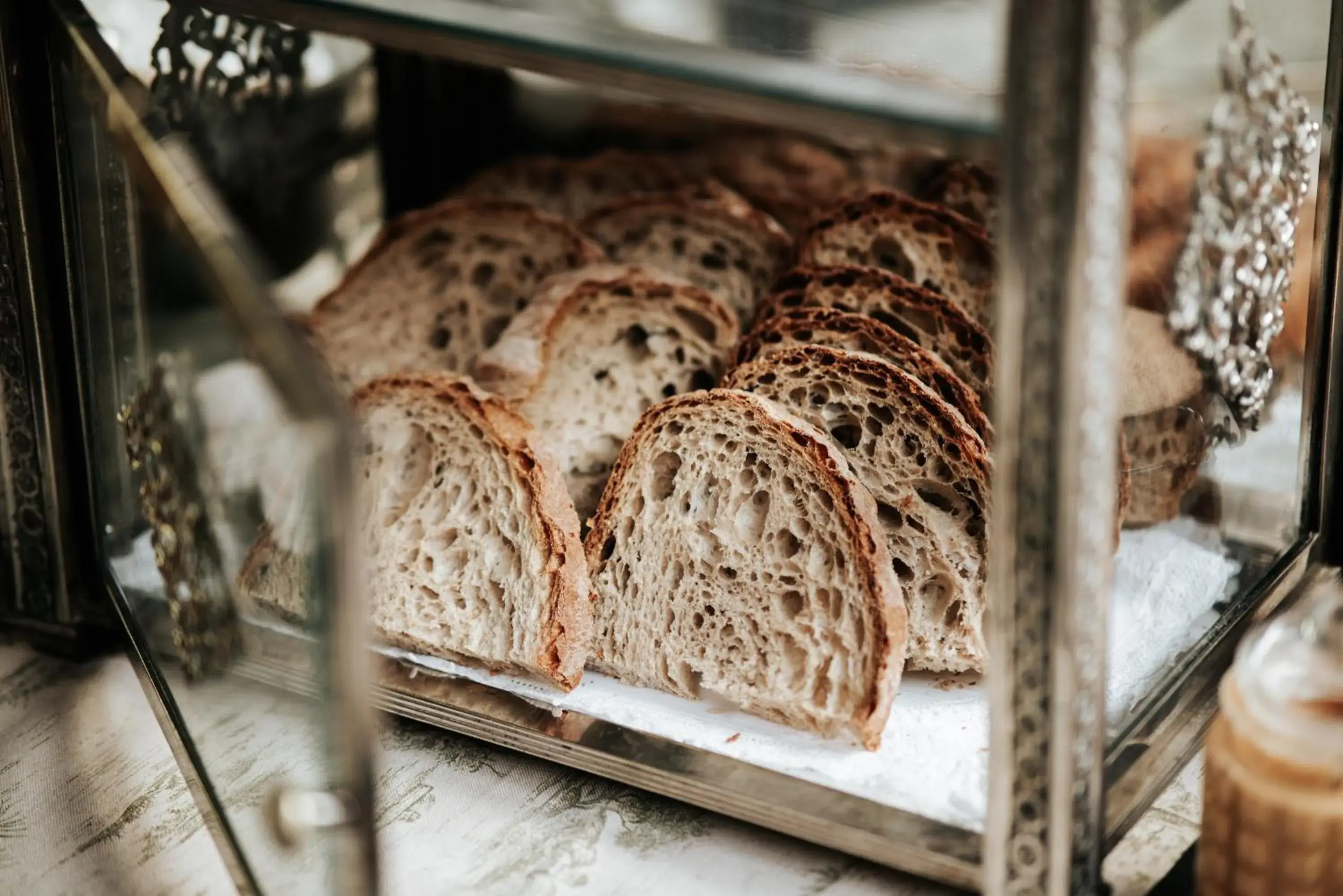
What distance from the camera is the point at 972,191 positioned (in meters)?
1.83

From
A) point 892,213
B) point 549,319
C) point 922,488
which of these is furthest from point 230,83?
point 922,488

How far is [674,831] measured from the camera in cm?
134

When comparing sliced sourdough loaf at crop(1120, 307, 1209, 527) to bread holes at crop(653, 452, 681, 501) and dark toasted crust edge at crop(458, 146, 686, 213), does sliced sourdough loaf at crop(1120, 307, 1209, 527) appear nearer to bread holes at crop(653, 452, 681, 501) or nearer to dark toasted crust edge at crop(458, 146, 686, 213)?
bread holes at crop(653, 452, 681, 501)

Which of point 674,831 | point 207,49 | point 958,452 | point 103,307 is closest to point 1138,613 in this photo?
point 958,452

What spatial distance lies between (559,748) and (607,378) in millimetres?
486

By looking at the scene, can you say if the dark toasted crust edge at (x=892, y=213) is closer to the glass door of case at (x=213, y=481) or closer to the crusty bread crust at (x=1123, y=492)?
the crusty bread crust at (x=1123, y=492)

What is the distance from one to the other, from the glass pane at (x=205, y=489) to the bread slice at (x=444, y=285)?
16.0 inches

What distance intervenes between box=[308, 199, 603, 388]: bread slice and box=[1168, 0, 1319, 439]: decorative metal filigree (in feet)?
2.67

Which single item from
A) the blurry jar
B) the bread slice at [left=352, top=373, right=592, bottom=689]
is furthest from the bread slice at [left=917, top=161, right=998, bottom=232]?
the blurry jar

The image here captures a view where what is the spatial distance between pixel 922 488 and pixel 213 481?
0.69m

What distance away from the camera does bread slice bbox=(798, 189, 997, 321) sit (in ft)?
5.59

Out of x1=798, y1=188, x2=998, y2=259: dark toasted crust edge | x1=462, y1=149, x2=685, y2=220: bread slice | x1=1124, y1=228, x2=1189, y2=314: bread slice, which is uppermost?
x1=1124, y1=228, x2=1189, y2=314: bread slice

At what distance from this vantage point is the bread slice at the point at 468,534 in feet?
4.73

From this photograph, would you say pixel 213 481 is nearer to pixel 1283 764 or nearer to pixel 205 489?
pixel 205 489
